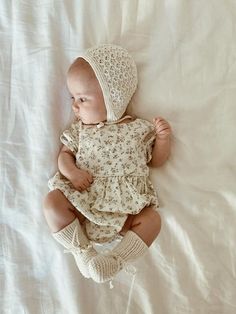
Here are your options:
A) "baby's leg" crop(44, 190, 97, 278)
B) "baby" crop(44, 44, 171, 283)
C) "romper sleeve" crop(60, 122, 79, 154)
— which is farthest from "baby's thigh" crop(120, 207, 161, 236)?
"romper sleeve" crop(60, 122, 79, 154)

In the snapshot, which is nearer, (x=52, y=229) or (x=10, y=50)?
(x=52, y=229)

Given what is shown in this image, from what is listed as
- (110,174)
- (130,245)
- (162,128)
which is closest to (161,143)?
(162,128)

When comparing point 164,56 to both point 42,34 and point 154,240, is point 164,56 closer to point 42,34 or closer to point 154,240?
point 42,34

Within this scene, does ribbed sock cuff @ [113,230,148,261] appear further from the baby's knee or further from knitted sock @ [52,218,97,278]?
the baby's knee

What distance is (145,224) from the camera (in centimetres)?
122

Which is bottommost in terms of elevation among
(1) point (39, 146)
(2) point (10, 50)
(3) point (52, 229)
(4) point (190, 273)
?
(4) point (190, 273)

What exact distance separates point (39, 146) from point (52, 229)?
221 millimetres

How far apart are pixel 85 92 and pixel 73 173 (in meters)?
0.20

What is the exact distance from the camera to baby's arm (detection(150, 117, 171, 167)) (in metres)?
1.26

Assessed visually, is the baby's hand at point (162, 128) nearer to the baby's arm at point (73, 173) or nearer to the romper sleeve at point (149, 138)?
the romper sleeve at point (149, 138)

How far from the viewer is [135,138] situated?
128cm

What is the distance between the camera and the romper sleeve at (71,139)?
129 cm

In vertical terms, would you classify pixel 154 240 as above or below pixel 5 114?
below

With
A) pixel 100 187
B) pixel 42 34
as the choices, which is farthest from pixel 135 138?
pixel 42 34
